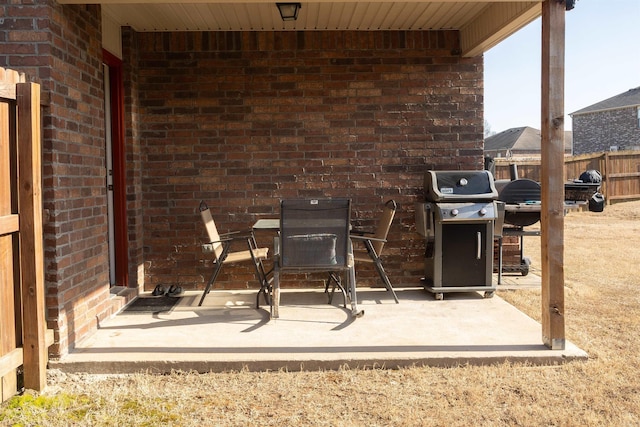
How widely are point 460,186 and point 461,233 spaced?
46 cm

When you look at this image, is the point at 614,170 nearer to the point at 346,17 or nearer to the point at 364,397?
the point at 346,17

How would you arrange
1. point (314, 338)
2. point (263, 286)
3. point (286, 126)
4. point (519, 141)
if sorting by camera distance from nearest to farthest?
1. point (314, 338)
2. point (263, 286)
3. point (286, 126)
4. point (519, 141)

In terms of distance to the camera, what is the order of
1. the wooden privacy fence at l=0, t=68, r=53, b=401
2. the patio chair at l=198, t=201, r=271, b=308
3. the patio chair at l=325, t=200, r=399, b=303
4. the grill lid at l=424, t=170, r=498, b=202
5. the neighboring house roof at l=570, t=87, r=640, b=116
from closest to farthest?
the wooden privacy fence at l=0, t=68, r=53, b=401 < the patio chair at l=198, t=201, r=271, b=308 < the patio chair at l=325, t=200, r=399, b=303 < the grill lid at l=424, t=170, r=498, b=202 < the neighboring house roof at l=570, t=87, r=640, b=116

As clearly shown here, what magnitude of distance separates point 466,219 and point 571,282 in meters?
2.15

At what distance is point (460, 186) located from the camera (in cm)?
576

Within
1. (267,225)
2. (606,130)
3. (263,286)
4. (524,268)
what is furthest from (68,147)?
(606,130)

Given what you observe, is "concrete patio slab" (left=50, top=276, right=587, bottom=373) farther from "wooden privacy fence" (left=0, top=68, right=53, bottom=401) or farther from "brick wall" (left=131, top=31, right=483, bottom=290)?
"brick wall" (left=131, top=31, right=483, bottom=290)

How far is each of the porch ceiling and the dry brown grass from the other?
9.35ft

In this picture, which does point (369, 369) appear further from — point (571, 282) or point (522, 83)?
point (522, 83)

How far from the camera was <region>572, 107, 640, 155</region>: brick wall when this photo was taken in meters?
29.2

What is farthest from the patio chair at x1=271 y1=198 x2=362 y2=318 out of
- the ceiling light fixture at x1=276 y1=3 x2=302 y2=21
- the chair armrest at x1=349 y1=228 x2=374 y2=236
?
the ceiling light fixture at x1=276 y1=3 x2=302 y2=21

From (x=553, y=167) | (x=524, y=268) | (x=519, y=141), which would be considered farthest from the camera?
(x=519, y=141)

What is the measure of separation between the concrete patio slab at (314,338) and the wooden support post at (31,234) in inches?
14.9

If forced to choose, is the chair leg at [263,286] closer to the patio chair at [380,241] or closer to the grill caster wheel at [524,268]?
the patio chair at [380,241]
